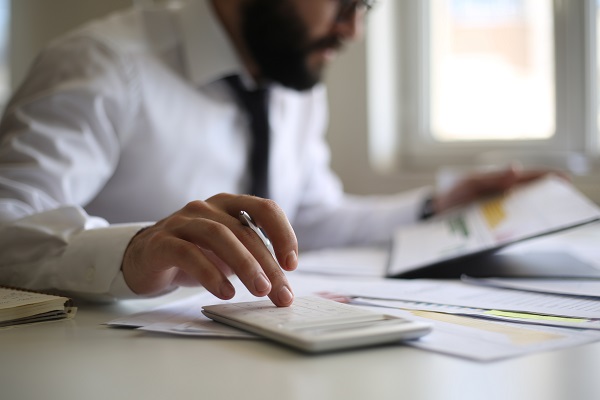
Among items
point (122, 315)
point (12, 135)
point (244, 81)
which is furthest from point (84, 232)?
point (244, 81)

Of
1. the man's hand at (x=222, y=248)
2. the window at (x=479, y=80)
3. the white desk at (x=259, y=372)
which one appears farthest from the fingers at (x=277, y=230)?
the window at (x=479, y=80)

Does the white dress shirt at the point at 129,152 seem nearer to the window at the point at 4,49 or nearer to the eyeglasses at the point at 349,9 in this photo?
the eyeglasses at the point at 349,9

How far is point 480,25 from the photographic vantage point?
2.22 m

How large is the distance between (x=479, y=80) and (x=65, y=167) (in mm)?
1483

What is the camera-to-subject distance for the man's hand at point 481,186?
1478 millimetres

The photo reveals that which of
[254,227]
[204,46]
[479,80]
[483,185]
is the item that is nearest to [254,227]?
[254,227]

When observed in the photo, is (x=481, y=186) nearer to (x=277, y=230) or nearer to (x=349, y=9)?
(x=349, y=9)

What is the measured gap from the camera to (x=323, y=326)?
0.61 m

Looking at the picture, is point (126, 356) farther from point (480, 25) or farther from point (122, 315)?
point (480, 25)

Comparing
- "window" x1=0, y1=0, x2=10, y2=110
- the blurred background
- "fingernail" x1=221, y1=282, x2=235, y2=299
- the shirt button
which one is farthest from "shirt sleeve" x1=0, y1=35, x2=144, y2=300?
"window" x1=0, y1=0, x2=10, y2=110

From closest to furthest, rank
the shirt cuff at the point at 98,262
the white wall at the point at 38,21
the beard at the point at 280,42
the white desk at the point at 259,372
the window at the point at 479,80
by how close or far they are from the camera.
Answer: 1. the white desk at the point at 259,372
2. the shirt cuff at the point at 98,262
3. the beard at the point at 280,42
4. the window at the point at 479,80
5. the white wall at the point at 38,21

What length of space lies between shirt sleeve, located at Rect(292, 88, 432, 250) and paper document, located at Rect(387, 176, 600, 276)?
6.3 inches

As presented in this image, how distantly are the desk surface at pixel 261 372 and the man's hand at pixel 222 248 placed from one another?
7 cm

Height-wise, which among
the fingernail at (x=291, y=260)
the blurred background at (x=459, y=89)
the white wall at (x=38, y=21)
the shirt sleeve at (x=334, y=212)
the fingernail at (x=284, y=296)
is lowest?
the shirt sleeve at (x=334, y=212)
